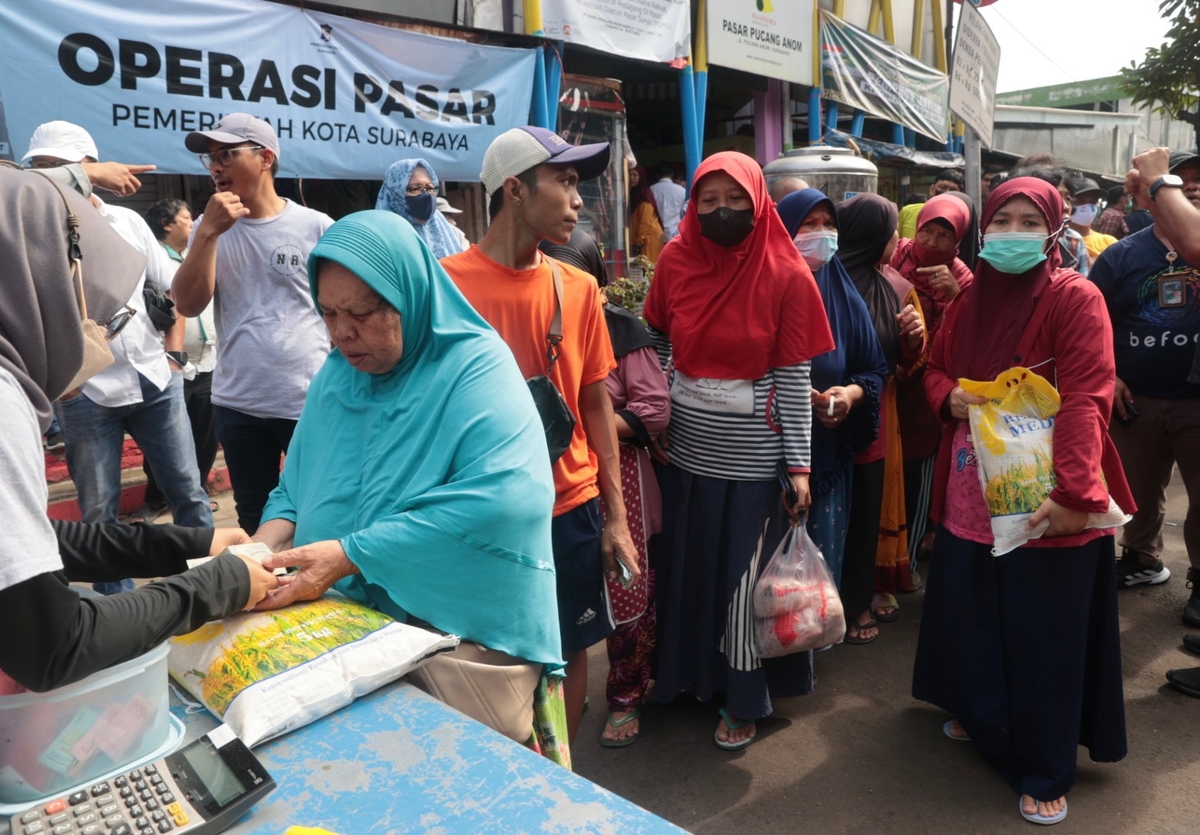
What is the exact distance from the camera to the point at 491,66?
644cm

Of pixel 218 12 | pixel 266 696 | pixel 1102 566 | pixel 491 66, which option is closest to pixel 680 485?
pixel 1102 566

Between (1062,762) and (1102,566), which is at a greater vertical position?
(1102,566)

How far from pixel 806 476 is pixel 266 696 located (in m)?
1.90

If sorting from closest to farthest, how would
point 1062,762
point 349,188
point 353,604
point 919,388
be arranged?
point 353,604, point 1062,762, point 919,388, point 349,188

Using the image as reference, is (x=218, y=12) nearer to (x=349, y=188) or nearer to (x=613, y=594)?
(x=349, y=188)

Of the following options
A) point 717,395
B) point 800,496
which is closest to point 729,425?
point 717,395

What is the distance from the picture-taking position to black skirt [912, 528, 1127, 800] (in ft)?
8.32

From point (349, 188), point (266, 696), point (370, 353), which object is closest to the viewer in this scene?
point (266, 696)

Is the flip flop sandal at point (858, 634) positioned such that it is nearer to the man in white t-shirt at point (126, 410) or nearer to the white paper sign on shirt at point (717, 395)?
the white paper sign on shirt at point (717, 395)

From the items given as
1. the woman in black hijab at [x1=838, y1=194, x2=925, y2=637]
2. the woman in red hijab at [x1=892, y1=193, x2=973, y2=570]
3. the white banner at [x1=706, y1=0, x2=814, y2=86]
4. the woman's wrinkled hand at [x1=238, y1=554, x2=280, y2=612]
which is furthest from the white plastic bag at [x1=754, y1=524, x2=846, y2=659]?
the white banner at [x1=706, y1=0, x2=814, y2=86]

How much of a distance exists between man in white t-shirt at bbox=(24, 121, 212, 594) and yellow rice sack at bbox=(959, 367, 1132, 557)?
2971 mm

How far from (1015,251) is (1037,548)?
83cm

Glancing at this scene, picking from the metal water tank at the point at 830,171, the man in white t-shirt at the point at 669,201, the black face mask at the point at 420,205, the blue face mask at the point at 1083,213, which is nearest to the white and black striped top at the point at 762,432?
the black face mask at the point at 420,205

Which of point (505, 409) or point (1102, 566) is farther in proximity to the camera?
point (1102, 566)
